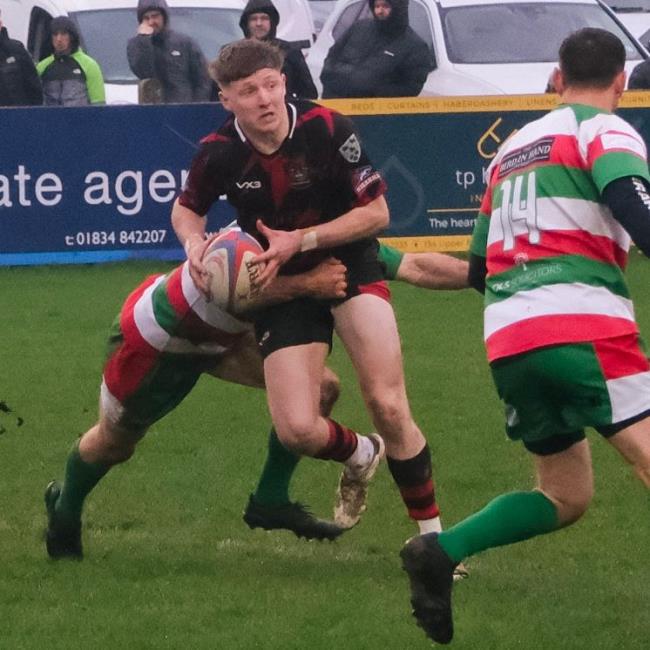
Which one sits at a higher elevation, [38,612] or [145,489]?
[38,612]

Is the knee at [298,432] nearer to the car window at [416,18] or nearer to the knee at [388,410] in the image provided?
the knee at [388,410]

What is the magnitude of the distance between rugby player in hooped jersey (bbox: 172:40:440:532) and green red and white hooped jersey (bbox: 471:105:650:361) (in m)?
1.12

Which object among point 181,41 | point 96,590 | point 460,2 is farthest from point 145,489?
point 460,2

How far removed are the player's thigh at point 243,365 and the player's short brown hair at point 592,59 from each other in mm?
1889

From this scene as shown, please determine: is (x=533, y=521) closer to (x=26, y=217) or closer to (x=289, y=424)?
(x=289, y=424)

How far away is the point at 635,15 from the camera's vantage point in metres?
21.6

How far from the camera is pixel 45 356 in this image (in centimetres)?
1066

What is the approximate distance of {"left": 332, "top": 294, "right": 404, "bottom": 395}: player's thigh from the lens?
621cm

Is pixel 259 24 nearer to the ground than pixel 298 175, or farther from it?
nearer to the ground

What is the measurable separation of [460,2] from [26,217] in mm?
5068

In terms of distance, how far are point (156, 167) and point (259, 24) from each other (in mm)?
2117

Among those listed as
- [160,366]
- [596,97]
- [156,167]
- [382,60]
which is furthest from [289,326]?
[382,60]

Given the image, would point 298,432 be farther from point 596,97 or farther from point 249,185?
point 596,97

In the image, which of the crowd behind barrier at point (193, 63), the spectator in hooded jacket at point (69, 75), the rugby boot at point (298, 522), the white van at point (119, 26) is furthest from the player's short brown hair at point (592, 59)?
the white van at point (119, 26)
